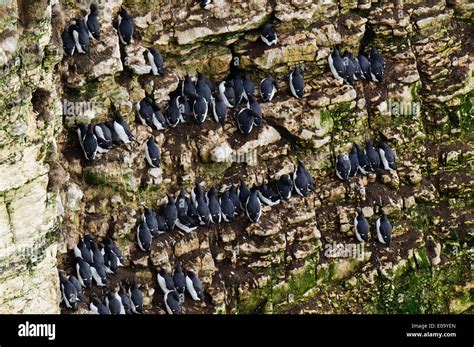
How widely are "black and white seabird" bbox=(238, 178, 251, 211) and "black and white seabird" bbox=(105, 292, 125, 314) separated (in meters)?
3.47

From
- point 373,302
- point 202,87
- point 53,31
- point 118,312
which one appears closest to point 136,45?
point 202,87

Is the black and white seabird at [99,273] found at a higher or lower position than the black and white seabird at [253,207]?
lower

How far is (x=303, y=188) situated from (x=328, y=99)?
2.05 meters

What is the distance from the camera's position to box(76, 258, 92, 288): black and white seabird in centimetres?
2431

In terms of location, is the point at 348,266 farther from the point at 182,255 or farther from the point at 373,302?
the point at 182,255

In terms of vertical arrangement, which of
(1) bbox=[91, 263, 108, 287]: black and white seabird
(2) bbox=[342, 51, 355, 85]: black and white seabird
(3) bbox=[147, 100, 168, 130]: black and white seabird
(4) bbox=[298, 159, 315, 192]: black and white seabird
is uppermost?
(2) bbox=[342, 51, 355, 85]: black and white seabird

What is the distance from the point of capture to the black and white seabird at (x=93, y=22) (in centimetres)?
2470

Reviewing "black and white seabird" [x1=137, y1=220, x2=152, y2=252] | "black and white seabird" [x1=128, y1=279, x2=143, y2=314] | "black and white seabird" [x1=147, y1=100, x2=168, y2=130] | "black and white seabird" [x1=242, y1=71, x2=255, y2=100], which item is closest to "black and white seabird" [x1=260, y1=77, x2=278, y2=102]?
"black and white seabird" [x1=242, y1=71, x2=255, y2=100]

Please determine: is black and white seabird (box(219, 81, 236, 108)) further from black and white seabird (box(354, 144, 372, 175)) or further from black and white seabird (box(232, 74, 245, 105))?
black and white seabird (box(354, 144, 372, 175))

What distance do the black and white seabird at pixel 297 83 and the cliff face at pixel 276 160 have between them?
0.78 feet

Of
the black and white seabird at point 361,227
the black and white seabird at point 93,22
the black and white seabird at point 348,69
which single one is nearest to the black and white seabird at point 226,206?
the black and white seabird at point 361,227

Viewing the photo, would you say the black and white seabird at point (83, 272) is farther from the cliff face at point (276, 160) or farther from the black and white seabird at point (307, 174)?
the black and white seabird at point (307, 174)

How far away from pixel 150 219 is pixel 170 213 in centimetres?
46

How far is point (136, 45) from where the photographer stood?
2572 cm
